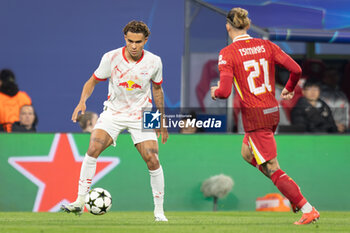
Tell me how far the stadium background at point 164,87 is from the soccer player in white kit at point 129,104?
3.35m

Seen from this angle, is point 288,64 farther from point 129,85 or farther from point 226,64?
point 129,85

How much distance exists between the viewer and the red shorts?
732 centimetres

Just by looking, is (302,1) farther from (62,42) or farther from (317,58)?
(62,42)

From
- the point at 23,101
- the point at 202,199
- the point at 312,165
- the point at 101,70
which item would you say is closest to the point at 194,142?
the point at 202,199

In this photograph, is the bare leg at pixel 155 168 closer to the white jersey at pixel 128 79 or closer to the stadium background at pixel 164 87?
the white jersey at pixel 128 79

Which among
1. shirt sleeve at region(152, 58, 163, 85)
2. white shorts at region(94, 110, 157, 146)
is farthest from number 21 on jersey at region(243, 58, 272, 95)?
white shorts at region(94, 110, 157, 146)

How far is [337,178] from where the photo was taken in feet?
38.5

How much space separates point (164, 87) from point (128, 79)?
5.47 meters

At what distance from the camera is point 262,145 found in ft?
24.1

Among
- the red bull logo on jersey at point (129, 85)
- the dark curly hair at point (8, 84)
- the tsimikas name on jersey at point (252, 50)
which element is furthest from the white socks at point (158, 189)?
the dark curly hair at point (8, 84)

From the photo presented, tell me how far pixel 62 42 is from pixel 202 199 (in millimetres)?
4110

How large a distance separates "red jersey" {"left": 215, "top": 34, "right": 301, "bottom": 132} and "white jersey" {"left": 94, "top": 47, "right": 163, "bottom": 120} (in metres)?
0.92

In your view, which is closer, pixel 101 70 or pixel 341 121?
pixel 101 70

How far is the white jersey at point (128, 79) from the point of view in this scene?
7953mm
